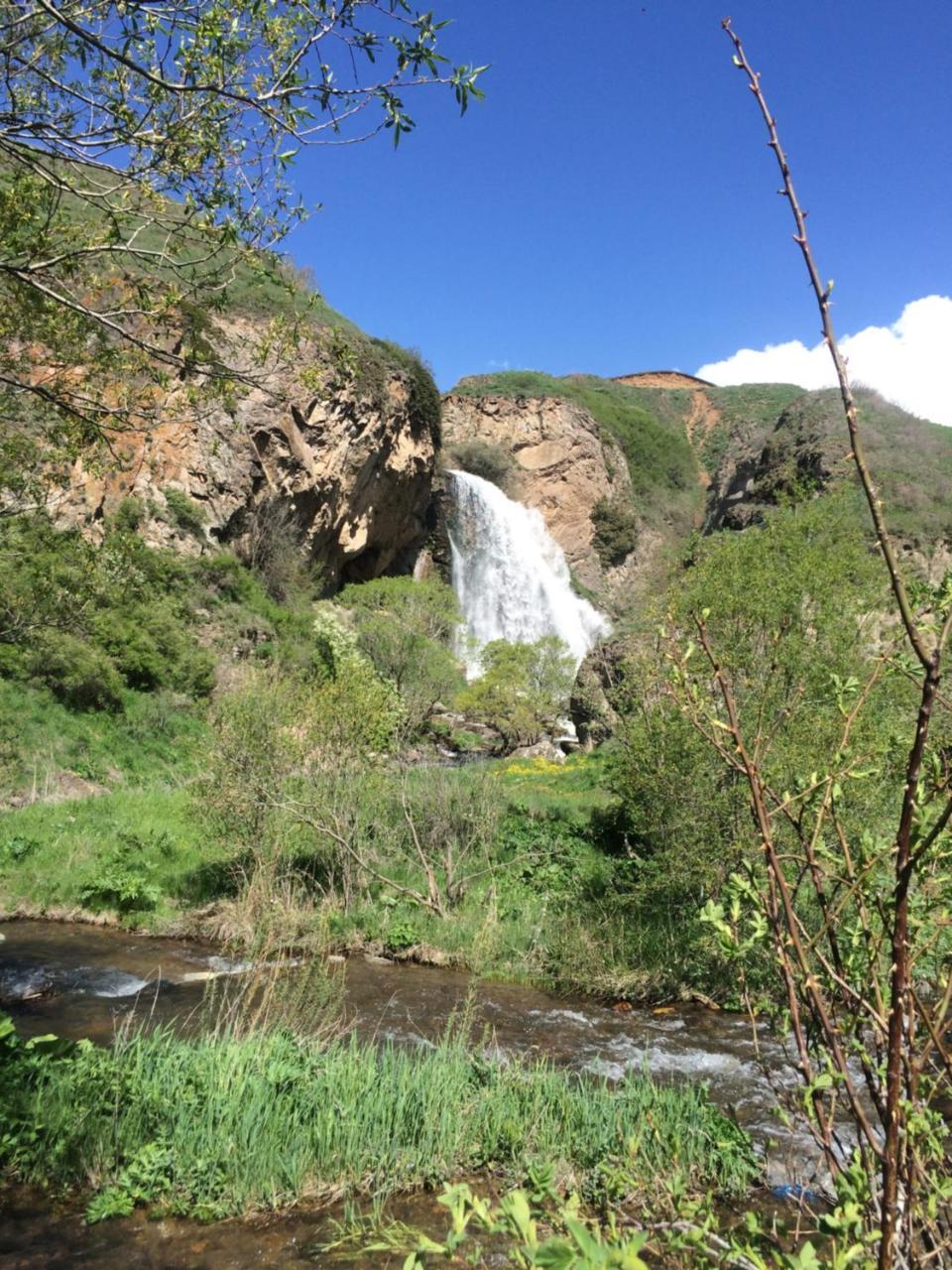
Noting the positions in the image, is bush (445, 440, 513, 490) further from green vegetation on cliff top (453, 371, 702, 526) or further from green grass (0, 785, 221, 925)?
green grass (0, 785, 221, 925)

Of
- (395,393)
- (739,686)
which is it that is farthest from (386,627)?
(739,686)

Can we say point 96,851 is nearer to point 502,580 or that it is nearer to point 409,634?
point 409,634

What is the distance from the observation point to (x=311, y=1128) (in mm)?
5113

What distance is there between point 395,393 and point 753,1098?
124 feet

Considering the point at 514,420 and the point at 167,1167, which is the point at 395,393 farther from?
the point at 167,1167

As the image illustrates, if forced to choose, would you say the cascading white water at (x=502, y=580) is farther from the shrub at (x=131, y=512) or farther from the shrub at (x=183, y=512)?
the shrub at (x=131, y=512)

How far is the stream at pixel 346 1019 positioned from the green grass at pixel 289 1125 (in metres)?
0.19

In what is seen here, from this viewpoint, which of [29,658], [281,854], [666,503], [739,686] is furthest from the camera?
[666,503]

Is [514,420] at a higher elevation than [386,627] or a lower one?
higher

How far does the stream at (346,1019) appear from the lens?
443 cm

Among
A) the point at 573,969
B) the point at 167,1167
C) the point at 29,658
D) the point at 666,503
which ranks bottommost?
the point at 573,969

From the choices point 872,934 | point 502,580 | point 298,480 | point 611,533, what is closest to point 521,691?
point 298,480

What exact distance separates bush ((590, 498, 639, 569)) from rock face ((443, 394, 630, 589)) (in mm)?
580

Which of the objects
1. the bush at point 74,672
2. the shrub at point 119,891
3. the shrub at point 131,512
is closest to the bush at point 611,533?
the shrub at point 131,512
